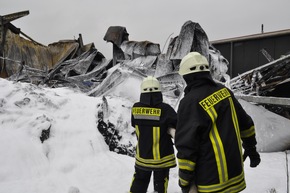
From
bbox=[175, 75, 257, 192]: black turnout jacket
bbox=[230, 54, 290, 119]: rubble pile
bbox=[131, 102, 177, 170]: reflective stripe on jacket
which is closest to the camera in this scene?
bbox=[175, 75, 257, 192]: black turnout jacket

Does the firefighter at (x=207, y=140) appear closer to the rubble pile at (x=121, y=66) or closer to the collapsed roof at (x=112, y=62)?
the rubble pile at (x=121, y=66)

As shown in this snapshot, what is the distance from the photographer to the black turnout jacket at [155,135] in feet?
7.97

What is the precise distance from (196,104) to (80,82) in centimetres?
607

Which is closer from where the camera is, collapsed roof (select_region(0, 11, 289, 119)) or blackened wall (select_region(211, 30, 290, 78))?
collapsed roof (select_region(0, 11, 289, 119))

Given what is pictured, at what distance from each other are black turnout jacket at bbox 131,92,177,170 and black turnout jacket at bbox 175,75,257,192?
0.86 m

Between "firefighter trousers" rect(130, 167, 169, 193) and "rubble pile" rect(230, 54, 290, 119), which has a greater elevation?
"rubble pile" rect(230, 54, 290, 119)

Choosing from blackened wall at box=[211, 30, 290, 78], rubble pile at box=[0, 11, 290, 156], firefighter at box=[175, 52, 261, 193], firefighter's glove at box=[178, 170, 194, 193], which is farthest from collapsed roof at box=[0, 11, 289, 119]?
blackened wall at box=[211, 30, 290, 78]

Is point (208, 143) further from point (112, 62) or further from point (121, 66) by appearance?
point (112, 62)

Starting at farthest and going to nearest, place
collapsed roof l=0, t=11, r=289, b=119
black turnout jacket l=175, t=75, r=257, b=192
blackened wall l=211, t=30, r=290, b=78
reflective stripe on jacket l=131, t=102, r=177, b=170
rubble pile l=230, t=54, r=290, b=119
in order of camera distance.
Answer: blackened wall l=211, t=30, r=290, b=78 < collapsed roof l=0, t=11, r=289, b=119 < rubble pile l=230, t=54, r=290, b=119 < reflective stripe on jacket l=131, t=102, r=177, b=170 < black turnout jacket l=175, t=75, r=257, b=192

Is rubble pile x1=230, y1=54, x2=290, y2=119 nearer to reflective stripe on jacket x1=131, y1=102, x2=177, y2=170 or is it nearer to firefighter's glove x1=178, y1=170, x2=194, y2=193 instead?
reflective stripe on jacket x1=131, y1=102, x2=177, y2=170

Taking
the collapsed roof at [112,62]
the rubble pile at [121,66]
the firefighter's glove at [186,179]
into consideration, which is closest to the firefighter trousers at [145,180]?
the firefighter's glove at [186,179]

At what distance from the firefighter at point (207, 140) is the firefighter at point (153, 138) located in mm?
860

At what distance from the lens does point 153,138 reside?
2.45 m

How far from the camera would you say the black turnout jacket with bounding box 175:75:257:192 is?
58.7 inches
